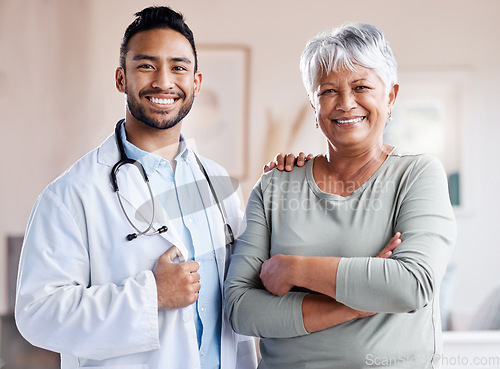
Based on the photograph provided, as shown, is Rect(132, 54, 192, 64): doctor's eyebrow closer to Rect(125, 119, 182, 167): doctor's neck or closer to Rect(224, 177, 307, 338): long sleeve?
Rect(125, 119, 182, 167): doctor's neck

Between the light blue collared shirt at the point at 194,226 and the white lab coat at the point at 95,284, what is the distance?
4 centimetres

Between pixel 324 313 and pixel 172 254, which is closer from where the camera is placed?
pixel 324 313

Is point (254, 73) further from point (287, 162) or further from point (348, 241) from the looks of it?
point (348, 241)

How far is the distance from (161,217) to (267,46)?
303 centimetres

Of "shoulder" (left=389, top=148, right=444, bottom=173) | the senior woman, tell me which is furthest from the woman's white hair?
"shoulder" (left=389, top=148, right=444, bottom=173)

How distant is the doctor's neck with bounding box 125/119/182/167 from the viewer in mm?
1397

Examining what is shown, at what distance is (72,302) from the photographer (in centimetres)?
118

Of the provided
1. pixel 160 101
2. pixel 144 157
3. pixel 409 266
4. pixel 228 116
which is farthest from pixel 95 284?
pixel 228 116

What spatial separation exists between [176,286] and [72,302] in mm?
225

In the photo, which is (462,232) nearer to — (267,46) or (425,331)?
(267,46)

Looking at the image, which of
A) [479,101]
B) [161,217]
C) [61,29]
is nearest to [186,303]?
[161,217]

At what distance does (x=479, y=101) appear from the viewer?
4207mm

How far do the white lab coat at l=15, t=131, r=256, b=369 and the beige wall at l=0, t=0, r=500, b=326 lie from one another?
285 centimetres

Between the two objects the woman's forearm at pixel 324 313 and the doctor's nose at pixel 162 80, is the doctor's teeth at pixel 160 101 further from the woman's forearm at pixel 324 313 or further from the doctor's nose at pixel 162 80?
the woman's forearm at pixel 324 313
